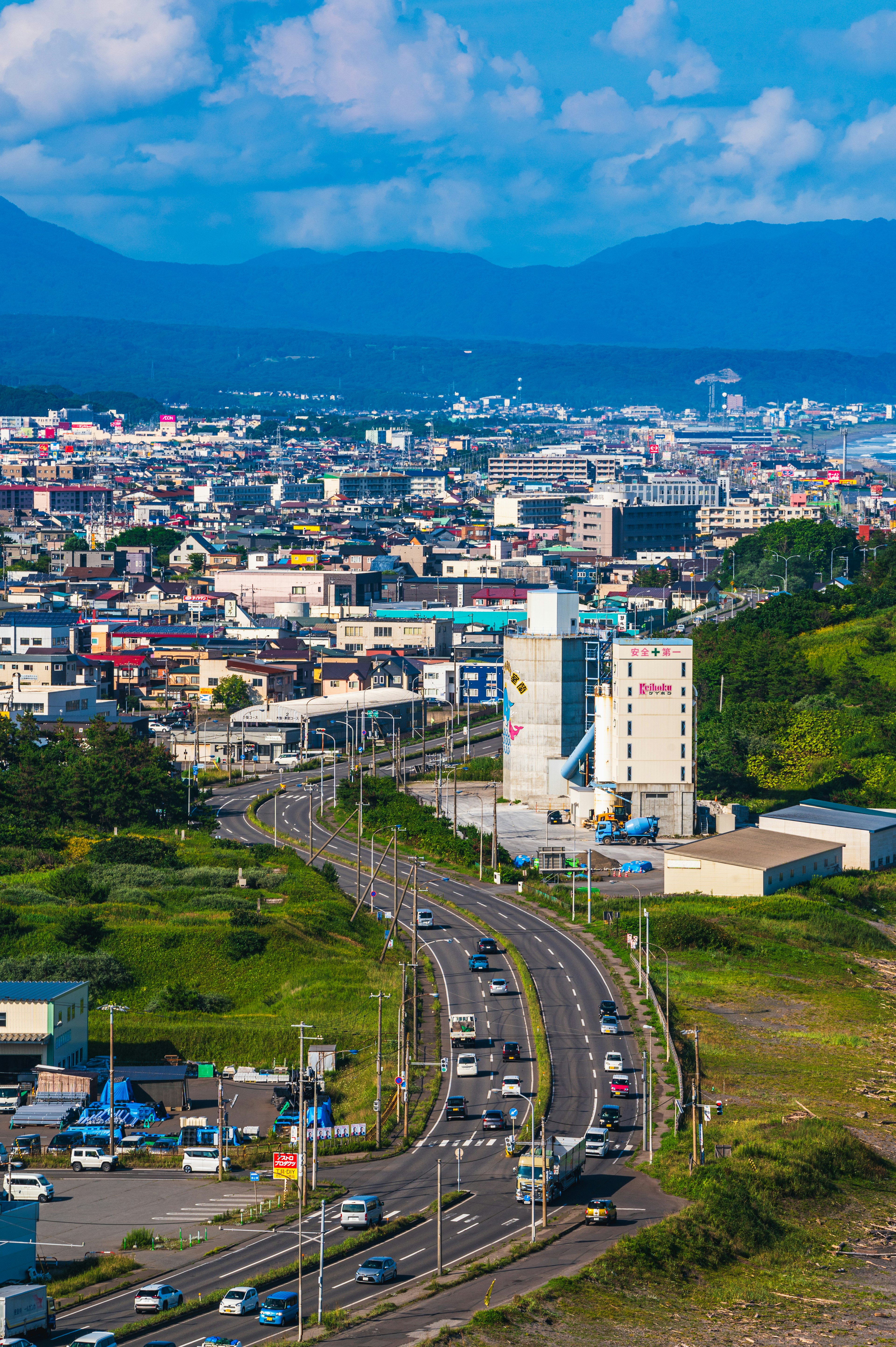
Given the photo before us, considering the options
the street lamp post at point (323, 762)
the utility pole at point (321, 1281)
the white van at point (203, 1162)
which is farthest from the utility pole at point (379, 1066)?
the street lamp post at point (323, 762)

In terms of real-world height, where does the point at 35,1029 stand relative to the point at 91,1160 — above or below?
above

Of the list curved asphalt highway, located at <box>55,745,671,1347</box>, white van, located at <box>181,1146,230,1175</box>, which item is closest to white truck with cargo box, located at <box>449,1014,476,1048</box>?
curved asphalt highway, located at <box>55,745,671,1347</box>

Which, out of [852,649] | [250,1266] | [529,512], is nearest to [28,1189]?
[250,1266]

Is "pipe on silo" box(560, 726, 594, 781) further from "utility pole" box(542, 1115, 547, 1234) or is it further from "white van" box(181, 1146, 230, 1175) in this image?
"utility pole" box(542, 1115, 547, 1234)

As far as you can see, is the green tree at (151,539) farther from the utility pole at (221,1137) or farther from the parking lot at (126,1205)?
the parking lot at (126,1205)

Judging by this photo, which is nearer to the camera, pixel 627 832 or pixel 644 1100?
pixel 644 1100

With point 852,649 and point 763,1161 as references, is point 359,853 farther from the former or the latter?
point 852,649
